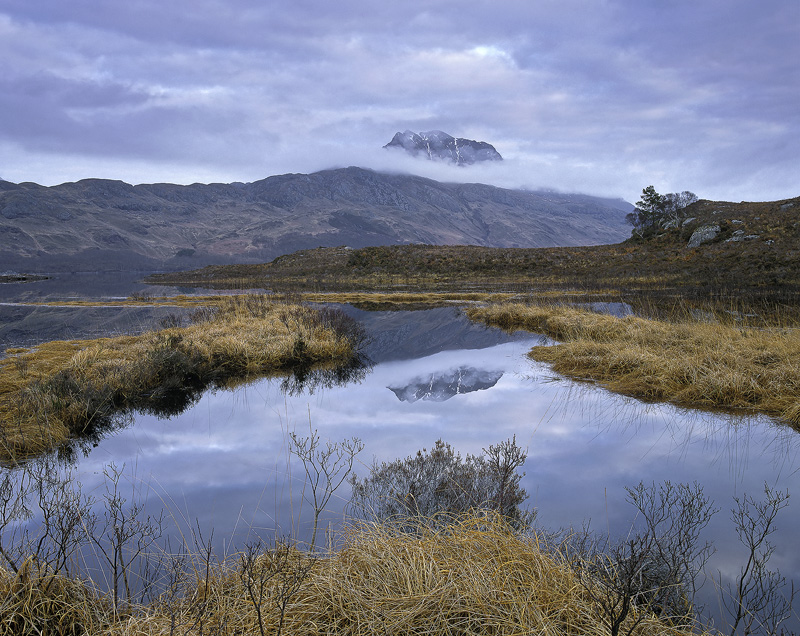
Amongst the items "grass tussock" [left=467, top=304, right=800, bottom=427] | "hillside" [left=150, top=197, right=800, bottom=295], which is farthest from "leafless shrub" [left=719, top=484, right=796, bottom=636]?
"hillside" [left=150, top=197, right=800, bottom=295]

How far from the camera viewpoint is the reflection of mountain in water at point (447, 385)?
11.8 metres

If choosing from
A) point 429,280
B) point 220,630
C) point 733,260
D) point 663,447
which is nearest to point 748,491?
point 663,447

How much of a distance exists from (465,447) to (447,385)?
497cm

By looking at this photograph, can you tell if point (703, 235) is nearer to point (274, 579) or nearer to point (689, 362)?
point (689, 362)

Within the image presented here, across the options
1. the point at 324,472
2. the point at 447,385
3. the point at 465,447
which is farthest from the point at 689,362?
the point at 324,472

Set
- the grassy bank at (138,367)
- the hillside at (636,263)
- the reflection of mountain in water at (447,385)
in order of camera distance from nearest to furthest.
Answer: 1. the grassy bank at (138,367)
2. the reflection of mountain in water at (447,385)
3. the hillside at (636,263)

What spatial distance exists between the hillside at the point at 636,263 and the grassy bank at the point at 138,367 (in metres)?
Result: 29.6

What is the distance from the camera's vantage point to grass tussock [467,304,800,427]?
9750 millimetres

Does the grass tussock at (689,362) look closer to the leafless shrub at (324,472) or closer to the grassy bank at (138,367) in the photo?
Result: the leafless shrub at (324,472)

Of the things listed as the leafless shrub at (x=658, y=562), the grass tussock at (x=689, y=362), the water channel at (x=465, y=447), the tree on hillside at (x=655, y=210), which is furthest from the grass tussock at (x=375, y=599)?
the tree on hillside at (x=655, y=210)

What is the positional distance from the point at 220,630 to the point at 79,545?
2.78 metres

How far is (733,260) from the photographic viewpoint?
1795 inches

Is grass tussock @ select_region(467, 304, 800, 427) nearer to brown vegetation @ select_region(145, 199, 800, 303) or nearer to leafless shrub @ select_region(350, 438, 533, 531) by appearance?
leafless shrub @ select_region(350, 438, 533, 531)

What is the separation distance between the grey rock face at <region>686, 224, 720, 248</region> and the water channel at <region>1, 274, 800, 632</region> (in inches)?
1943
